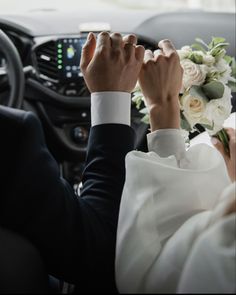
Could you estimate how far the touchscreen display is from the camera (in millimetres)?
2201

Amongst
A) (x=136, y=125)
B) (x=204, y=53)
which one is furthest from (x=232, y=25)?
(x=204, y=53)

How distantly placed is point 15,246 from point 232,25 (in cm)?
174

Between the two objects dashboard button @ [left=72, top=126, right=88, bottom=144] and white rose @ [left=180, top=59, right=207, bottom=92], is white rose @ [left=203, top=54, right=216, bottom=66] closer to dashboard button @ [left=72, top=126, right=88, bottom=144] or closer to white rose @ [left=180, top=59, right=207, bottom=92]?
white rose @ [left=180, top=59, right=207, bottom=92]

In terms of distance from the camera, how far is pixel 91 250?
945mm

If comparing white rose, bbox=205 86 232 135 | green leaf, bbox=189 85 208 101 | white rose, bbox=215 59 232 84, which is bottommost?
white rose, bbox=205 86 232 135

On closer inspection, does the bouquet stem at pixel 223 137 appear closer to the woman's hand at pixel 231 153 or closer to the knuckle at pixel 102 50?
the woman's hand at pixel 231 153

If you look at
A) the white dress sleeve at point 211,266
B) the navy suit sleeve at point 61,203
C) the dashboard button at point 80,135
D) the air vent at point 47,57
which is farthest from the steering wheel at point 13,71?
the white dress sleeve at point 211,266

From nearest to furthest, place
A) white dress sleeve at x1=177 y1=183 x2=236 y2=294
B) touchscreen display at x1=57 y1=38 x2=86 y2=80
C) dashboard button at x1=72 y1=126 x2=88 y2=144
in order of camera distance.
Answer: white dress sleeve at x1=177 y1=183 x2=236 y2=294 → touchscreen display at x1=57 y1=38 x2=86 y2=80 → dashboard button at x1=72 y1=126 x2=88 y2=144

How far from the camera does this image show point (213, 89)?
1.24m

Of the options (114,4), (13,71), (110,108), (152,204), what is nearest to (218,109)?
(110,108)

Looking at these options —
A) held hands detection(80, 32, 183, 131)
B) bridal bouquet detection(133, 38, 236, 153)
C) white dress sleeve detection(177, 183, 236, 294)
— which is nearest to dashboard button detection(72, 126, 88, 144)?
bridal bouquet detection(133, 38, 236, 153)

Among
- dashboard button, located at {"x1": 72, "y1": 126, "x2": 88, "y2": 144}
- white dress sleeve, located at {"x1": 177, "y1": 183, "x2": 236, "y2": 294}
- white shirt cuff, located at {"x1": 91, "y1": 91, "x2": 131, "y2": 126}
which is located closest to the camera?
white dress sleeve, located at {"x1": 177, "y1": 183, "x2": 236, "y2": 294}

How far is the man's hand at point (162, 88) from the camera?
1132 millimetres

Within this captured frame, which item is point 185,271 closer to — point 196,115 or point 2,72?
point 196,115
